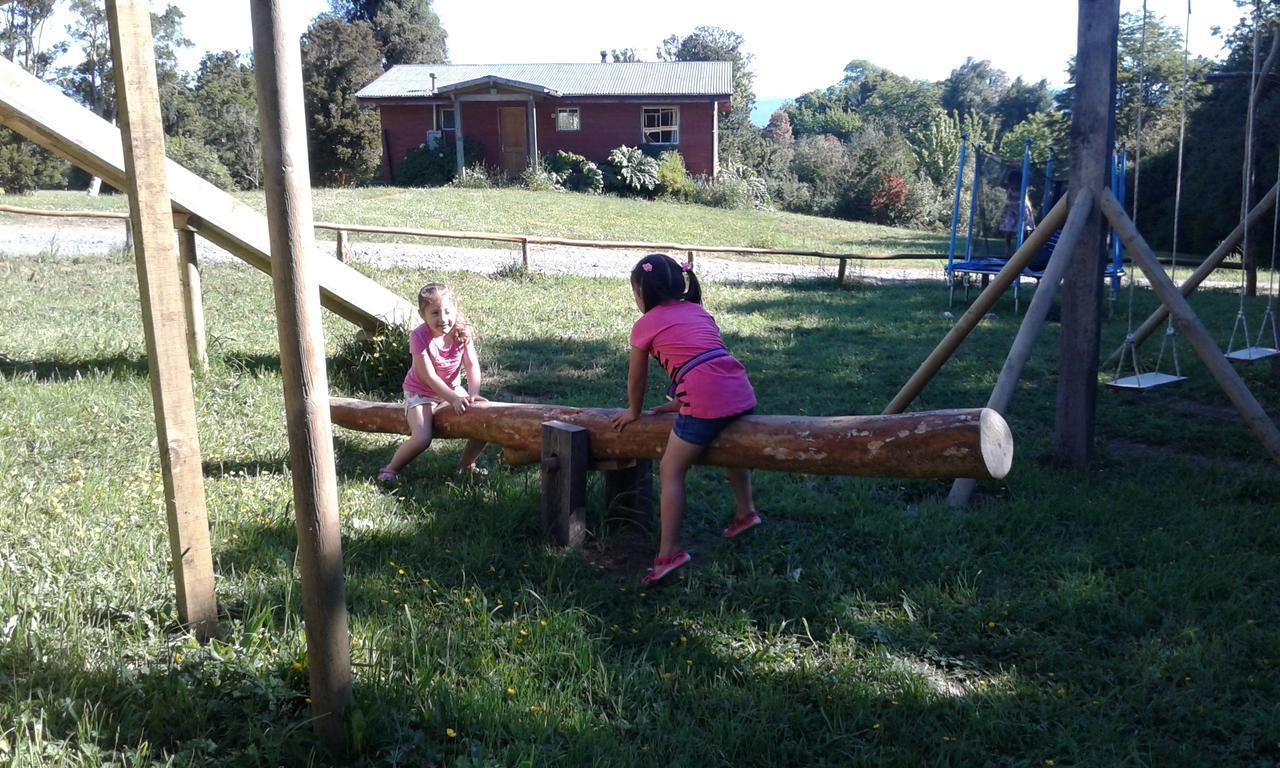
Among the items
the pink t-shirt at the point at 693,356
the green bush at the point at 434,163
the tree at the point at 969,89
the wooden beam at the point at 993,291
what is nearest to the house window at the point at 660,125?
the green bush at the point at 434,163

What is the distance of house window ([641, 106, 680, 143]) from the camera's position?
123 ft

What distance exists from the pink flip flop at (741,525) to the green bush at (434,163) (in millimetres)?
32019

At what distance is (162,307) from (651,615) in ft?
6.80

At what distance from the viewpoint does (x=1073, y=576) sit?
433cm

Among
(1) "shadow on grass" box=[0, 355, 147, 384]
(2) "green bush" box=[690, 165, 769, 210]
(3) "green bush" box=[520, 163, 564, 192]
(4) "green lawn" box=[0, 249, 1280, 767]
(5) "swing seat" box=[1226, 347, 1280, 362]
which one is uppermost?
(3) "green bush" box=[520, 163, 564, 192]

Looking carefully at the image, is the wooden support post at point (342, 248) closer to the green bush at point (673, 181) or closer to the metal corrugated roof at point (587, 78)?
the green bush at point (673, 181)

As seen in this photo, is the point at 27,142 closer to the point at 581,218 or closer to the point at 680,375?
the point at 581,218

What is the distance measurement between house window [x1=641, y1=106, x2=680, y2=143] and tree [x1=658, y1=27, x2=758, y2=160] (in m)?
19.1

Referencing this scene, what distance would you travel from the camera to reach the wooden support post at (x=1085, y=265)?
19.1 feet

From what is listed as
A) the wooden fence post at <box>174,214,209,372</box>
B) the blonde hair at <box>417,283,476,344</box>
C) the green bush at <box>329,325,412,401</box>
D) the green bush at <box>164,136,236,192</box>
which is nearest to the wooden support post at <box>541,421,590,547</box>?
the blonde hair at <box>417,283,476,344</box>

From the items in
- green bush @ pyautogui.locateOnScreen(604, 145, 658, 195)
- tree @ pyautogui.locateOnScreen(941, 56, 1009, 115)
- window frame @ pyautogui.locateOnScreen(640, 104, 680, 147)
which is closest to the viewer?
green bush @ pyautogui.locateOnScreen(604, 145, 658, 195)

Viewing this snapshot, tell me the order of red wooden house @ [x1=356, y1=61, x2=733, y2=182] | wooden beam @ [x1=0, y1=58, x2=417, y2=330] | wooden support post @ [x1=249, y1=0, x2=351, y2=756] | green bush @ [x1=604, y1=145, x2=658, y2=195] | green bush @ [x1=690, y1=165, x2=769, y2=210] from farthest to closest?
red wooden house @ [x1=356, y1=61, x2=733, y2=182]
green bush @ [x1=604, y1=145, x2=658, y2=195]
green bush @ [x1=690, y1=165, x2=769, y2=210]
wooden beam @ [x1=0, y1=58, x2=417, y2=330]
wooden support post @ [x1=249, y1=0, x2=351, y2=756]

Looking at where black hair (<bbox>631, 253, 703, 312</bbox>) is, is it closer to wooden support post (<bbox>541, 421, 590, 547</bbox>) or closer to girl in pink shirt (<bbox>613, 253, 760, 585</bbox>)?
girl in pink shirt (<bbox>613, 253, 760, 585</bbox>)

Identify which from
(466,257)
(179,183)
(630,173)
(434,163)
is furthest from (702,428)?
(434,163)
